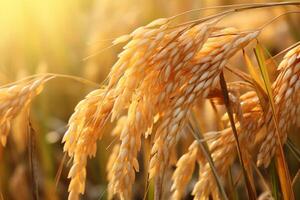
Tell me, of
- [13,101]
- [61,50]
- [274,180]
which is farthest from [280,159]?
[61,50]

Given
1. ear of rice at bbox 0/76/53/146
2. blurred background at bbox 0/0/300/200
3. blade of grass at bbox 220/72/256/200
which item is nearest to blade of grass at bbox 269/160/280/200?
blade of grass at bbox 220/72/256/200

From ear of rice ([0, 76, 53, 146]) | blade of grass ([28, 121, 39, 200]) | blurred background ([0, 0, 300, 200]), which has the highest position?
ear of rice ([0, 76, 53, 146])

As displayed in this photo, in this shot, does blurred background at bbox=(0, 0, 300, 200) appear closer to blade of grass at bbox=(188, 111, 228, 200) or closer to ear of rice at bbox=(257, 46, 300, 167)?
blade of grass at bbox=(188, 111, 228, 200)

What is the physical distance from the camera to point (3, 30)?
3.30 metres

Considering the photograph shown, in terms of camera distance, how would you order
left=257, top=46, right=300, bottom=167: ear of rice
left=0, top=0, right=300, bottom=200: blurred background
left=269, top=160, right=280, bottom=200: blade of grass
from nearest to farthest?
1. left=257, top=46, right=300, bottom=167: ear of rice
2. left=269, top=160, right=280, bottom=200: blade of grass
3. left=0, top=0, right=300, bottom=200: blurred background

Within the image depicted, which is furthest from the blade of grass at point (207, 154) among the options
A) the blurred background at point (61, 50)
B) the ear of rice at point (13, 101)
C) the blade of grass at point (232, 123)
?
the blurred background at point (61, 50)

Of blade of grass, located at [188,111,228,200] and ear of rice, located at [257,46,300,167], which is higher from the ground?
ear of rice, located at [257,46,300,167]

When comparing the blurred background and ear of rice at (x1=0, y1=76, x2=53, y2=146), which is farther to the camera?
the blurred background

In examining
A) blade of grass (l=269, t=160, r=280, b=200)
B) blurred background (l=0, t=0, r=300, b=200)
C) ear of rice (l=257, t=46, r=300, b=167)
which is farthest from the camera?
blurred background (l=0, t=0, r=300, b=200)

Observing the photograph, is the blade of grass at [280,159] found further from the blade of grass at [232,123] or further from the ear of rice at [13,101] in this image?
the ear of rice at [13,101]

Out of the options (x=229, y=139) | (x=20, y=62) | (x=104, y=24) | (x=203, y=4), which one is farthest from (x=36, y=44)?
(x=229, y=139)

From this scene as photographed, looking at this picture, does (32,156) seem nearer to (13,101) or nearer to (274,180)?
(13,101)

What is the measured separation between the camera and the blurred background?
2719mm

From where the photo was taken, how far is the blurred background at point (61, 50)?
107 inches
